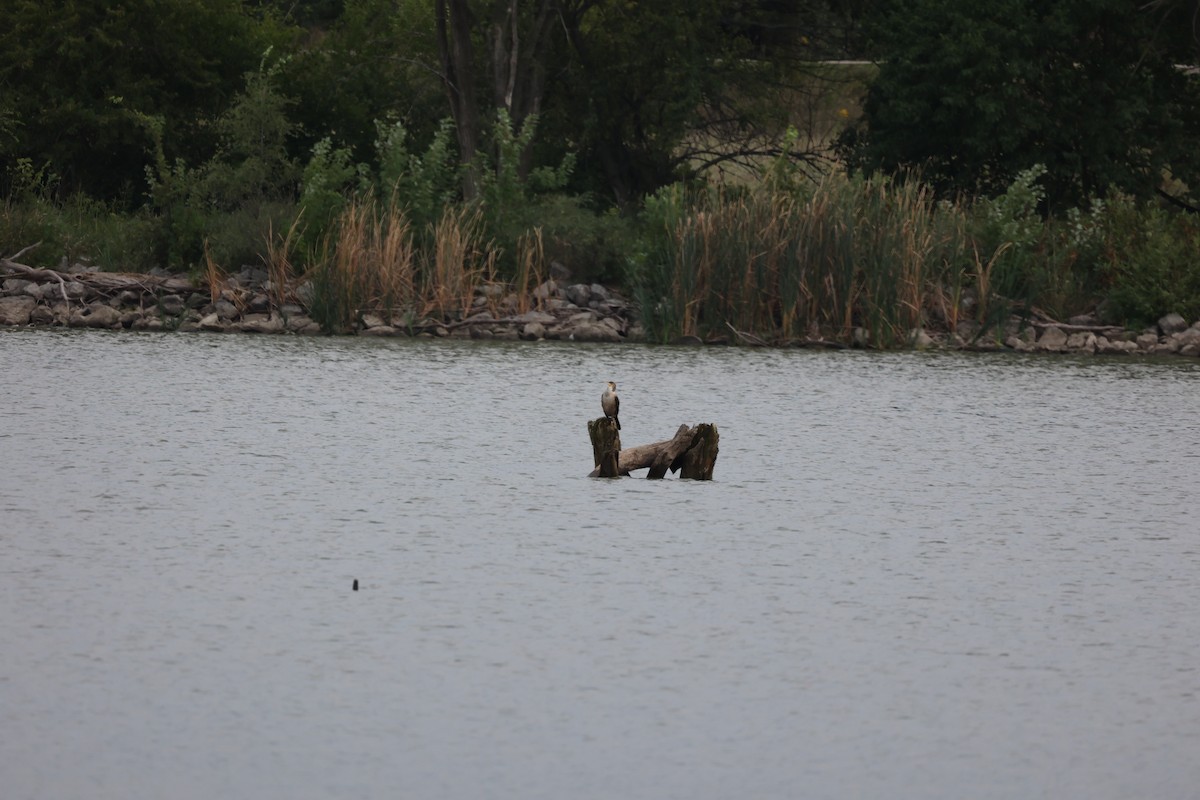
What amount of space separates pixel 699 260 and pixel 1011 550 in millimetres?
12202

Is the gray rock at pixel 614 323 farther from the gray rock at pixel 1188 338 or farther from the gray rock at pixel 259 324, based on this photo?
the gray rock at pixel 1188 338

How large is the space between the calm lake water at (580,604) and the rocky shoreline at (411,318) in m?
6.67

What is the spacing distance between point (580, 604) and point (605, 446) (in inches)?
132

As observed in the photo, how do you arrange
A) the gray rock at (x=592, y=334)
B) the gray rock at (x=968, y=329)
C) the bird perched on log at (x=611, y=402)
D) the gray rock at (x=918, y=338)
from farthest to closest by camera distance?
the gray rock at (x=592, y=334)
the gray rock at (x=968, y=329)
the gray rock at (x=918, y=338)
the bird perched on log at (x=611, y=402)

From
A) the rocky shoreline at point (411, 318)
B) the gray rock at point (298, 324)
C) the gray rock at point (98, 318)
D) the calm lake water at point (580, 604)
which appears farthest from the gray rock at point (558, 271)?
the calm lake water at point (580, 604)

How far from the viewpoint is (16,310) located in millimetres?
22453

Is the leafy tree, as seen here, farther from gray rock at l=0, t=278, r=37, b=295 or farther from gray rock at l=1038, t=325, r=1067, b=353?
gray rock at l=0, t=278, r=37, b=295

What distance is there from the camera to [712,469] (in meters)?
11.4

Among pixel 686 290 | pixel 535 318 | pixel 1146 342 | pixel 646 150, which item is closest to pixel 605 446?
pixel 686 290

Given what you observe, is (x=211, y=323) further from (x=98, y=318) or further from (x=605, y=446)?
(x=605, y=446)

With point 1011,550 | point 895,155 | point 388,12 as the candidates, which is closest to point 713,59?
point 895,155

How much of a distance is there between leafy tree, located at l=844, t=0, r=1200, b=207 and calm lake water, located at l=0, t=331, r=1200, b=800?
1281cm

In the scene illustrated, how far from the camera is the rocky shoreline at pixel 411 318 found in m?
21.9

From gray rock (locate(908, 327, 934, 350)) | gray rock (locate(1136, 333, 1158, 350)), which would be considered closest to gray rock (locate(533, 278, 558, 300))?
gray rock (locate(908, 327, 934, 350))
